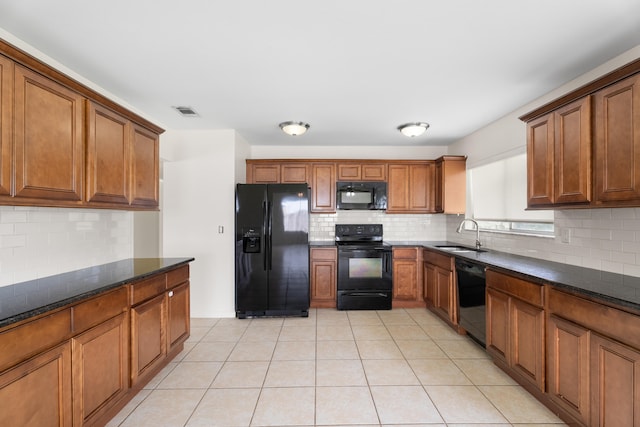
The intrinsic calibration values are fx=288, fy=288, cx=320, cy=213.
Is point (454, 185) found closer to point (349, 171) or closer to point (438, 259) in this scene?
point (438, 259)

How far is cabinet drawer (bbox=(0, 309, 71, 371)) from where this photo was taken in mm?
1183

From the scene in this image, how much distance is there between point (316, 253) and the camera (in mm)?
4031

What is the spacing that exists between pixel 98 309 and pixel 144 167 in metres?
1.31

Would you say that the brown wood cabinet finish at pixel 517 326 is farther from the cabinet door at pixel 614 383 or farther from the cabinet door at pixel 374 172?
the cabinet door at pixel 374 172

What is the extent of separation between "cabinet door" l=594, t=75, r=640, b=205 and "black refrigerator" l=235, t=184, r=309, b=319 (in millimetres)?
2716

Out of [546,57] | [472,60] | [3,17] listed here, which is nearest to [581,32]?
[546,57]

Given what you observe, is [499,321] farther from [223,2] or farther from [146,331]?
[223,2]

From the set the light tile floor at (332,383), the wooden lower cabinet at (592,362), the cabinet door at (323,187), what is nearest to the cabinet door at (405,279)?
the light tile floor at (332,383)

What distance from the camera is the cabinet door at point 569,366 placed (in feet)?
5.30

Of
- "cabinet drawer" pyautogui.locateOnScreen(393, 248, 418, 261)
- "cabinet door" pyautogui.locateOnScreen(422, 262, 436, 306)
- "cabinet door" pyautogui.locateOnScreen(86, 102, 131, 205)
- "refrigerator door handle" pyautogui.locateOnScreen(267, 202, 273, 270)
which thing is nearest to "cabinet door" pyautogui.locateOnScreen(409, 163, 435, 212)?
"cabinet drawer" pyautogui.locateOnScreen(393, 248, 418, 261)

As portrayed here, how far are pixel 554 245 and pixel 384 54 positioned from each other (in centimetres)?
224

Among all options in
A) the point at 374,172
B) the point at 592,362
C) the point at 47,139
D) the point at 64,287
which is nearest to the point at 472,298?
the point at 592,362

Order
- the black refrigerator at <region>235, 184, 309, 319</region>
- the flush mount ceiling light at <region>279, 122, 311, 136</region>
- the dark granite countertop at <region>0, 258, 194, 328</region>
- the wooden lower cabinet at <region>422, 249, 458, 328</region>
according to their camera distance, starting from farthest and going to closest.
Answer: the black refrigerator at <region>235, 184, 309, 319</region> → the flush mount ceiling light at <region>279, 122, 311, 136</region> → the wooden lower cabinet at <region>422, 249, 458, 328</region> → the dark granite countertop at <region>0, 258, 194, 328</region>

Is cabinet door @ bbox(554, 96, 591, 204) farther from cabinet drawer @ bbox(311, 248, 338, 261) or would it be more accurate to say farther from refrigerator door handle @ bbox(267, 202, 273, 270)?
refrigerator door handle @ bbox(267, 202, 273, 270)
